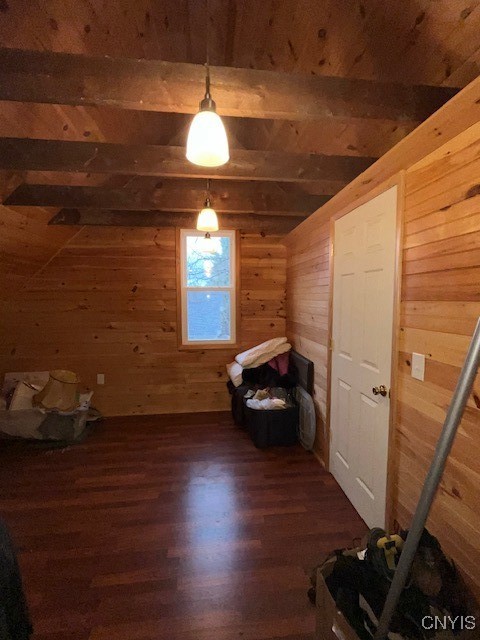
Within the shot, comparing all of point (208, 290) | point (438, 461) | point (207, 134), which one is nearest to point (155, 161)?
point (207, 134)

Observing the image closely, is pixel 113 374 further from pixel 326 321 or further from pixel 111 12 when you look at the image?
pixel 111 12

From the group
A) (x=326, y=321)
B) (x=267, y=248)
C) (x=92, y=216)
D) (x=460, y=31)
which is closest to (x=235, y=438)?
(x=326, y=321)

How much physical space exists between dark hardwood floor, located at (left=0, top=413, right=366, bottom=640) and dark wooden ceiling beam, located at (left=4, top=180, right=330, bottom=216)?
2.16m

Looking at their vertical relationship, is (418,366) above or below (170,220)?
below

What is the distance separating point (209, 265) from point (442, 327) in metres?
2.97

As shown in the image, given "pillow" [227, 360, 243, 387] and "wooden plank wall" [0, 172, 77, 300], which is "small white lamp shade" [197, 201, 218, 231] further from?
"pillow" [227, 360, 243, 387]

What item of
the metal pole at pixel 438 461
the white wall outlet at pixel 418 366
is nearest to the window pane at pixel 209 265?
the white wall outlet at pixel 418 366

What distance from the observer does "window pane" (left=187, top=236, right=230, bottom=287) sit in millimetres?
3984

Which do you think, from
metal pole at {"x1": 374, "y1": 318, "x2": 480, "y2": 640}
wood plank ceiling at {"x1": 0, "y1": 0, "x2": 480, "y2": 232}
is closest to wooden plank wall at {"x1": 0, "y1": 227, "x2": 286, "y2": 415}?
wood plank ceiling at {"x1": 0, "y1": 0, "x2": 480, "y2": 232}

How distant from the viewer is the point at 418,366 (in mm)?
1567

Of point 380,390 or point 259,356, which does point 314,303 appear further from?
point 380,390

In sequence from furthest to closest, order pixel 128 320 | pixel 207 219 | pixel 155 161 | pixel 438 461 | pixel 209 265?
pixel 209 265
pixel 128 320
pixel 207 219
pixel 155 161
pixel 438 461

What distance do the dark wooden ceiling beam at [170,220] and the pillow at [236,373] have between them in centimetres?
157

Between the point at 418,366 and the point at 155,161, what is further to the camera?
the point at 155,161
